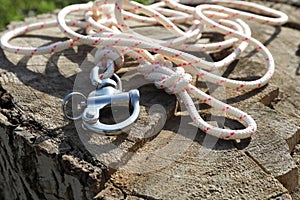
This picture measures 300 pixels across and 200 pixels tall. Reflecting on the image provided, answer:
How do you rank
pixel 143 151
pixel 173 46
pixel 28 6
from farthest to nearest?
pixel 28 6 → pixel 173 46 → pixel 143 151

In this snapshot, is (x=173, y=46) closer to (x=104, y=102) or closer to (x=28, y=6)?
(x=104, y=102)

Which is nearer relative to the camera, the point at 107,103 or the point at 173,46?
the point at 107,103

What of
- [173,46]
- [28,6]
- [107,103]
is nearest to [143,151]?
[107,103]

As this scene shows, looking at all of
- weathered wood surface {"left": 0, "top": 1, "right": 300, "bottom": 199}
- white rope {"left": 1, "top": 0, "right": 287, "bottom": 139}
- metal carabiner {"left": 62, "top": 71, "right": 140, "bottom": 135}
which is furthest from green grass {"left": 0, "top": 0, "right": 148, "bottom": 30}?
metal carabiner {"left": 62, "top": 71, "right": 140, "bottom": 135}

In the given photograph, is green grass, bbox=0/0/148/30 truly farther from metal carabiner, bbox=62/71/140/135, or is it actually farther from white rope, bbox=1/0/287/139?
metal carabiner, bbox=62/71/140/135

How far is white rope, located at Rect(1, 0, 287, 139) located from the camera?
120 centimetres

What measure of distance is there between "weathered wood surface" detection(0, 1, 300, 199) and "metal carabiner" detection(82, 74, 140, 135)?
0.03 metres

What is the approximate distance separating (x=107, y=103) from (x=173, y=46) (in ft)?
1.10

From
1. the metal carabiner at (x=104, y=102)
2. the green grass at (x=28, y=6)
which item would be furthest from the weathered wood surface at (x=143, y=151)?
the green grass at (x=28, y=6)

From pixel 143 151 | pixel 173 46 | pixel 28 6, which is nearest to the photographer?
pixel 143 151

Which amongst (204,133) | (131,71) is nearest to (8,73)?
(131,71)

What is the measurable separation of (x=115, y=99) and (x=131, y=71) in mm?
237

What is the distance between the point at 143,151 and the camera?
109 cm

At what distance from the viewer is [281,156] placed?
1.09 meters
